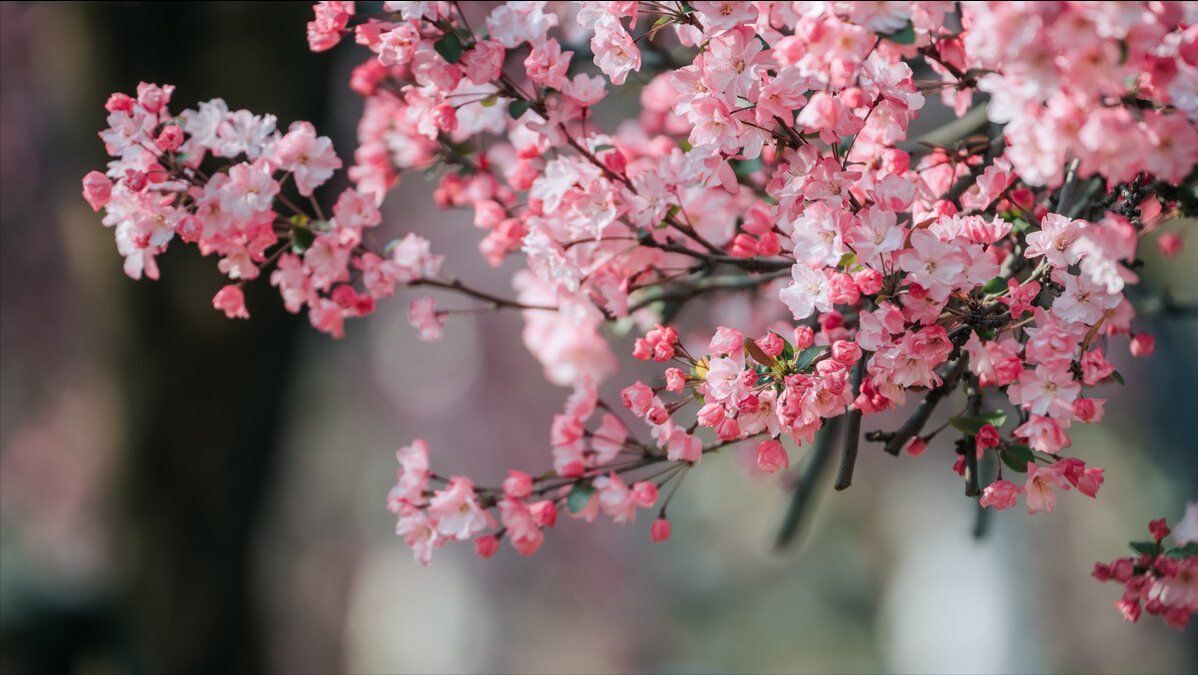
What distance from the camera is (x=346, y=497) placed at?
5.93 metres

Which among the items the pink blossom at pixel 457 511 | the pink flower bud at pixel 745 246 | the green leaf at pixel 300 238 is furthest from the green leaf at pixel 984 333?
the green leaf at pixel 300 238

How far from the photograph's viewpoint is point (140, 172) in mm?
727

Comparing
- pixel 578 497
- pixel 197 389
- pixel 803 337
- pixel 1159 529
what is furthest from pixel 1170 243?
pixel 197 389

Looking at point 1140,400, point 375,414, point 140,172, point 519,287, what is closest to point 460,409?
point 375,414

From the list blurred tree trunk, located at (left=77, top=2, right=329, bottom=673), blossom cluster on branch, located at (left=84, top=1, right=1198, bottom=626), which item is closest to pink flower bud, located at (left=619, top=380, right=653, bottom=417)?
blossom cluster on branch, located at (left=84, top=1, right=1198, bottom=626)

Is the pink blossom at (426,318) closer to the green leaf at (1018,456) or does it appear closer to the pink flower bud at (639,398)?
the pink flower bud at (639,398)

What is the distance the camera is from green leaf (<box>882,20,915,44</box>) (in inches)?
20.1

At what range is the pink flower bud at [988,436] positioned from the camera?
0.64 meters

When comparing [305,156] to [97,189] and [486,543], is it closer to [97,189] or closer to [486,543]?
[97,189]

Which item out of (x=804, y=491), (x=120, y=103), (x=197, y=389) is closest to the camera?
(x=120, y=103)

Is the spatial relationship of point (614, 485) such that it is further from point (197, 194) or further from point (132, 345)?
point (132, 345)

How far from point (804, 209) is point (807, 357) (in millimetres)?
110

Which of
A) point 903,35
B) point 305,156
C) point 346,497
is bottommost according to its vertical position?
point 346,497

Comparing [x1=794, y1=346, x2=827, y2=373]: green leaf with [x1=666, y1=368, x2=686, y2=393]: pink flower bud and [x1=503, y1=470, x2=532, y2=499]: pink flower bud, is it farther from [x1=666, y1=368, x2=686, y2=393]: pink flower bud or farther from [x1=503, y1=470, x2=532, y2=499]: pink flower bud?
[x1=503, y1=470, x2=532, y2=499]: pink flower bud
